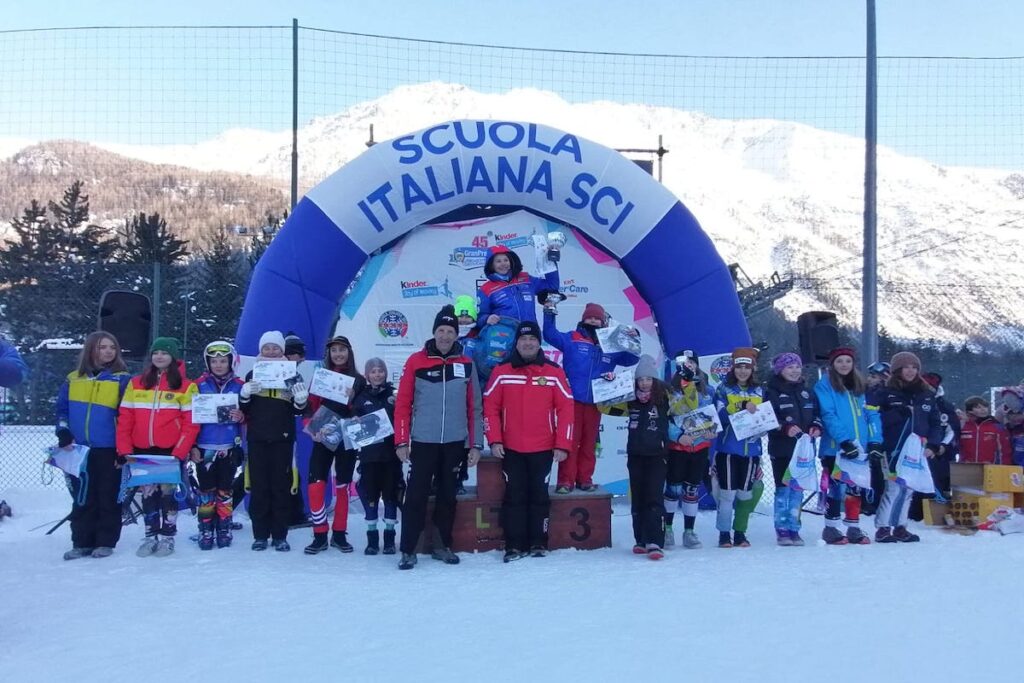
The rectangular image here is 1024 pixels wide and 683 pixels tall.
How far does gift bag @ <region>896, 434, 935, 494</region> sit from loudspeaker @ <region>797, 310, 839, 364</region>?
1998 millimetres

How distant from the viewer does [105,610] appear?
4141mm

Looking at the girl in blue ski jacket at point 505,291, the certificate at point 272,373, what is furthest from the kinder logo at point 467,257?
the certificate at point 272,373

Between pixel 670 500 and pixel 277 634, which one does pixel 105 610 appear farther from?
pixel 670 500

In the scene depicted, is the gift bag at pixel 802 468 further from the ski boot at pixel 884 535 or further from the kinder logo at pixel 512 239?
the kinder logo at pixel 512 239

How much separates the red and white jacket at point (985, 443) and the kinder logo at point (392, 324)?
501 centimetres

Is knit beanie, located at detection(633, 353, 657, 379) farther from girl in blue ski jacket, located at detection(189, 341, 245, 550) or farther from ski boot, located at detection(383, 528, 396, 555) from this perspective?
girl in blue ski jacket, located at detection(189, 341, 245, 550)

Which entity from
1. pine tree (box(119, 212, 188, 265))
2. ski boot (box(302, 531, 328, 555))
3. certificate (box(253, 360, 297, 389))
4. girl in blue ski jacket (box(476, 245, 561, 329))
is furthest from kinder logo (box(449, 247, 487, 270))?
pine tree (box(119, 212, 188, 265))

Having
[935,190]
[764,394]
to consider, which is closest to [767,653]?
[764,394]

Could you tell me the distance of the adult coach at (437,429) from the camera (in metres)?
5.20

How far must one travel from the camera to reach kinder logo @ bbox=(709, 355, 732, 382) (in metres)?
6.81

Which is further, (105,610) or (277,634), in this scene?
(105,610)

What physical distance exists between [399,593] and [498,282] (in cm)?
238

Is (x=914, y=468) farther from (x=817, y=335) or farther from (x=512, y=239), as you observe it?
(x=512, y=239)

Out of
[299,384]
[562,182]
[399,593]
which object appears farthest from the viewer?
[562,182]
